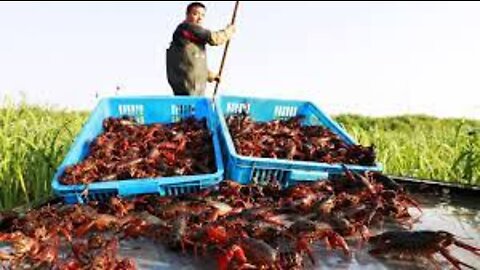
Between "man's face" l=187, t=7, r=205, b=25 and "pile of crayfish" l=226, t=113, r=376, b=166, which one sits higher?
"man's face" l=187, t=7, r=205, b=25

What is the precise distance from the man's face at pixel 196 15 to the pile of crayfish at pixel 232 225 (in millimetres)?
3849

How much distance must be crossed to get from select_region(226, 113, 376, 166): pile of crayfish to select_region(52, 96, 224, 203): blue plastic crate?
0.25 metres

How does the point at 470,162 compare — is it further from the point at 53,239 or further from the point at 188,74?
the point at 53,239

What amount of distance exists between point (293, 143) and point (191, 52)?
10.1 ft

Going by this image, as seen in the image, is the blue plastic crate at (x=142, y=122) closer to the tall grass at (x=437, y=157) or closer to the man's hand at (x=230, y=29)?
the man's hand at (x=230, y=29)

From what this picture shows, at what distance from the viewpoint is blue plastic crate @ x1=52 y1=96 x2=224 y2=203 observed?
15.5ft

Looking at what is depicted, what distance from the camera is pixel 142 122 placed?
714 cm

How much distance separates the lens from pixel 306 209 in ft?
15.1

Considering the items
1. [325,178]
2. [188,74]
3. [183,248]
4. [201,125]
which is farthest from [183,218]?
[188,74]

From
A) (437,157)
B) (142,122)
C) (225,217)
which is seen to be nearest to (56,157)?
(142,122)

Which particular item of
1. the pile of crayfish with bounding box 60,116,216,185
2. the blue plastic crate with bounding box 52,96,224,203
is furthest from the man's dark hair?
the pile of crayfish with bounding box 60,116,216,185

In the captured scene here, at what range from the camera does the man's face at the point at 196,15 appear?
8375 millimetres

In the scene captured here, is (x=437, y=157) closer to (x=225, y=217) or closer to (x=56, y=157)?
(x=225, y=217)

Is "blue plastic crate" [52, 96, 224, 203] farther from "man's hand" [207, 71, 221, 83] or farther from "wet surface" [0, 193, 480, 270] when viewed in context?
"man's hand" [207, 71, 221, 83]
